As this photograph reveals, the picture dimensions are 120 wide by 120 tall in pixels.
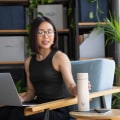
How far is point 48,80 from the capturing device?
210cm

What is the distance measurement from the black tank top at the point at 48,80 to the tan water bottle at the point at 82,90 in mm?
325

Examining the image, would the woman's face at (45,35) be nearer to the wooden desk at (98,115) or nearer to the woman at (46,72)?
the woman at (46,72)

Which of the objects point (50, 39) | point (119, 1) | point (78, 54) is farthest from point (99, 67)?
point (119, 1)

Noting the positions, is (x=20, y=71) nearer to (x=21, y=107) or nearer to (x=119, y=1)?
(x=119, y=1)

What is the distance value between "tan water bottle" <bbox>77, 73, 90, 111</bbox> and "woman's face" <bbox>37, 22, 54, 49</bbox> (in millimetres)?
454

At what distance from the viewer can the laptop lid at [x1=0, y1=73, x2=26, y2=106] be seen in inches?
67.9

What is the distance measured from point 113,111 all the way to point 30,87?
0.73 meters

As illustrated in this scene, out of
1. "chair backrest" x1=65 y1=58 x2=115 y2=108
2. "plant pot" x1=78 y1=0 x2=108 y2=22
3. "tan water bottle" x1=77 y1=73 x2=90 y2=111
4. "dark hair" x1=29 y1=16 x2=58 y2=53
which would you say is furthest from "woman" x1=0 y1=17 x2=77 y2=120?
"plant pot" x1=78 y1=0 x2=108 y2=22

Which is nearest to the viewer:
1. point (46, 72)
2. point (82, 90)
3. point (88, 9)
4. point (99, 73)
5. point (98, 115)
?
point (98, 115)

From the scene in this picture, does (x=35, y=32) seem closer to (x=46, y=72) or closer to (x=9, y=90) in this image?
(x=46, y=72)

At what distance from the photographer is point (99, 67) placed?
240cm

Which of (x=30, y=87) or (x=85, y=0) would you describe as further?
(x=85, y=0)

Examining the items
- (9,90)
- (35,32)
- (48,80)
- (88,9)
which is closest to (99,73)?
(48,80)

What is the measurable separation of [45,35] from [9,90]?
56cm
